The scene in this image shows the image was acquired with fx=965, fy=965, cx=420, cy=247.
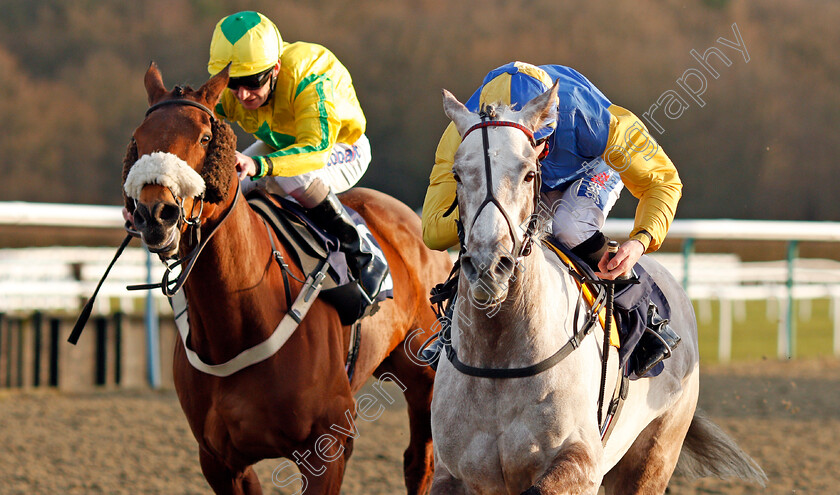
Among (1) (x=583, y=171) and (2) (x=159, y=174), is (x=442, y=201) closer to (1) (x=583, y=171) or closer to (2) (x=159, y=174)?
(1) (x=583, y=171)

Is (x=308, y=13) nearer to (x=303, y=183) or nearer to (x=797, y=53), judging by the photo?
(x=797, y=53)

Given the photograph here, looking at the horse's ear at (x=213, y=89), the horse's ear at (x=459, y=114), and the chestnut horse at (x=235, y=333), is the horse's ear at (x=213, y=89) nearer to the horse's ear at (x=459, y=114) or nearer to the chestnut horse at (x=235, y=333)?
the chestnut horse at (x=235, y=333)

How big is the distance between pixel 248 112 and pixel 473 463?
1882 mm

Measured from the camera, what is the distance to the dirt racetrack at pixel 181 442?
196 inches

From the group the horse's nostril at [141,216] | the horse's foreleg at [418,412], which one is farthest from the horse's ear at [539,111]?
the horse's foreleg at [418,412]

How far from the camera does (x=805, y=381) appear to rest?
8.23 metres

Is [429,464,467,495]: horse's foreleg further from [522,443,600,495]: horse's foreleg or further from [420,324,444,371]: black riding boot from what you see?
[420,324,444,371]: black riding boot

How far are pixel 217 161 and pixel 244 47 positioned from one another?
2.27ft

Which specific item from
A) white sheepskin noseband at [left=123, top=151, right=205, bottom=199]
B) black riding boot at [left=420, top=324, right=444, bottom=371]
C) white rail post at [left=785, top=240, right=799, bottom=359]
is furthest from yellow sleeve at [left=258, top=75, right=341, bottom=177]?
white rail post at [left=785, top=240, right=799, bottom=359]

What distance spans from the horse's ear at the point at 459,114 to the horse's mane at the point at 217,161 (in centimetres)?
75

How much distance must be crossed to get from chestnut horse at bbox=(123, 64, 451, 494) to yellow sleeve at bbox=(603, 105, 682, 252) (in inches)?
46.4

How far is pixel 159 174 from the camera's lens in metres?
2.65

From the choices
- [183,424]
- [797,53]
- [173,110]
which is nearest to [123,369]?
[183,424]

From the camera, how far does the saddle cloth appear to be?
11.7ft
